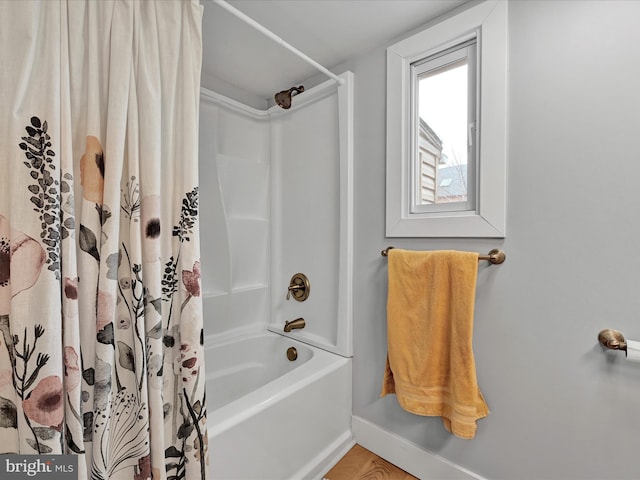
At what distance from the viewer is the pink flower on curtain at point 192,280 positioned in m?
0.89

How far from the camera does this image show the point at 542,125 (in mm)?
1048

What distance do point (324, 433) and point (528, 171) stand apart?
1415 millimetres

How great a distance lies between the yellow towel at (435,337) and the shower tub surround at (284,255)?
1.10 feet

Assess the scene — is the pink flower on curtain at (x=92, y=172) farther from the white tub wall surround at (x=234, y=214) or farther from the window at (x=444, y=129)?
the window at (x=444, y=129)

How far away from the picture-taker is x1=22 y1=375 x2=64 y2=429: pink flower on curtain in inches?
25.6

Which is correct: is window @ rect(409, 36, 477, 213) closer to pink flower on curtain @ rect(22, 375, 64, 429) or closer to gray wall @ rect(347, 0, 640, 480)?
gray wall @ rect(347, 0, 640, 480)

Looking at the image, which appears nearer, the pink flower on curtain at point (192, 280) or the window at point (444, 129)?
the pink flower on curtain at point (192, 280)

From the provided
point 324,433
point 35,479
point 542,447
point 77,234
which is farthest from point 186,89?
point 542,447

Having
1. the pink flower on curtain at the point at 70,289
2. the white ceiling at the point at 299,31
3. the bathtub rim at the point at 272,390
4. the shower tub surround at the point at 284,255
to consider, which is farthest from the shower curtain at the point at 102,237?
the shower tub surround at the point at 284,255

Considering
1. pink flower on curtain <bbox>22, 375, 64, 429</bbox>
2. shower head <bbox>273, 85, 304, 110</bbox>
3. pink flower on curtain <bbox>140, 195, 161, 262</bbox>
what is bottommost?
pink flower on curtain <bbox>22, 375, 64, 429</bbox>

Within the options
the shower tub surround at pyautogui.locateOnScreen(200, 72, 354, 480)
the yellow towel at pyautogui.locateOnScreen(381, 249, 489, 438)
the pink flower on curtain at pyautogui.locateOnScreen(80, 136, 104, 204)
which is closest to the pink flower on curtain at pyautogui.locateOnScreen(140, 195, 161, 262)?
the pink flower on curtain at pyautogui.locateOnScreen(80, 136, 104, 204)

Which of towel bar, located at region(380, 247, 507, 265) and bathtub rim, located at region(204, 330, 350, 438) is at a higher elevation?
towel bar, located at region(380, 247, 507, 265)

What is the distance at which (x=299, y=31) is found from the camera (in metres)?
1.39

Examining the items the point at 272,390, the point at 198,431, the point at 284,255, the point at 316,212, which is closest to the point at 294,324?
the point at 284,255
